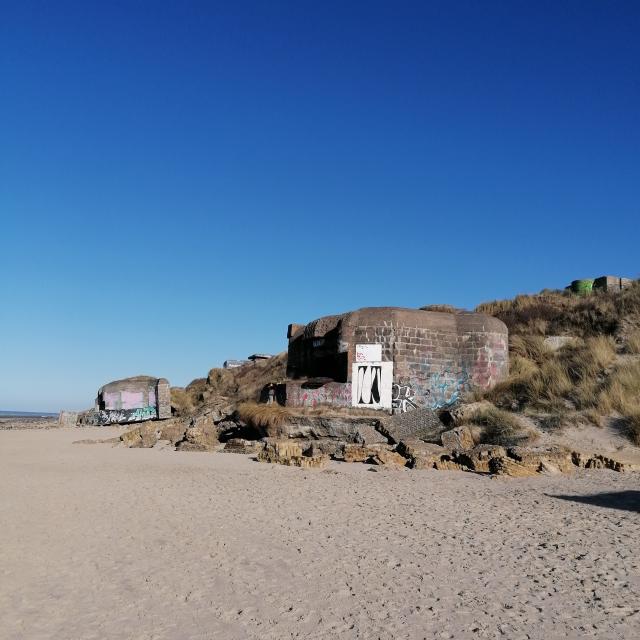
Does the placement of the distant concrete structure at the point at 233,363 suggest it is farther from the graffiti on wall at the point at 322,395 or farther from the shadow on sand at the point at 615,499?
the shadow on sand at the point at 615,499

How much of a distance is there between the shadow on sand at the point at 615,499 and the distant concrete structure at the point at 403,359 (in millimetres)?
7286

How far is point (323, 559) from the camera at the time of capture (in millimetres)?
5055

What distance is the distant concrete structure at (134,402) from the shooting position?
91.1 feet

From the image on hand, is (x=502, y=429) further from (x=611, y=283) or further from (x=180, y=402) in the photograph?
(x=180, y=402)

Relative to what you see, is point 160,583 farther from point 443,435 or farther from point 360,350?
point 360,350

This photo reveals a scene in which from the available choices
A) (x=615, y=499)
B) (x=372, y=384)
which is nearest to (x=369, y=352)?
(x=372, y=384)

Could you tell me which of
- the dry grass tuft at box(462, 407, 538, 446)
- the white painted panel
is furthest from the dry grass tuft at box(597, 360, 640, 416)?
the white painted panel

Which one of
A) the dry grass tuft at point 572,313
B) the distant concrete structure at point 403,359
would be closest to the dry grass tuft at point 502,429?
the distant concrete structure at point 403,359

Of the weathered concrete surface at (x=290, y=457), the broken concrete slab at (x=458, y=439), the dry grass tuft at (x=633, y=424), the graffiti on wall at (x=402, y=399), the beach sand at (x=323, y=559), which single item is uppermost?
the graffiti on wall at (x=402, y=399)

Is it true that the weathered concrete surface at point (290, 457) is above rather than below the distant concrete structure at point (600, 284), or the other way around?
below

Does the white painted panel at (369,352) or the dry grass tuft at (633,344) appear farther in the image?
the dry grass tuft at (633,344)

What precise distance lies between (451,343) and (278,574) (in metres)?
11.7

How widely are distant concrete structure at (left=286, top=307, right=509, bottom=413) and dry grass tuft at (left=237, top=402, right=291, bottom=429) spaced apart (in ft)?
1.54

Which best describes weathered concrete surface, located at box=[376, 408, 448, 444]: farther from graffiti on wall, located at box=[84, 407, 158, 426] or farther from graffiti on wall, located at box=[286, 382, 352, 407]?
graffiti on wall, located at box=[84, 407, 158, 426]
